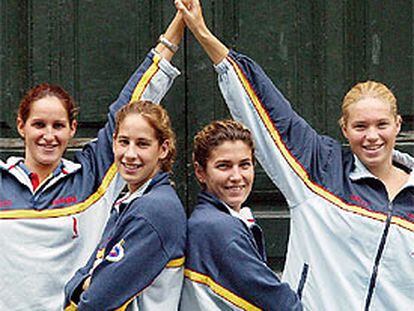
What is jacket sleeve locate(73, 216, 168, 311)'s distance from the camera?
220 centimetres

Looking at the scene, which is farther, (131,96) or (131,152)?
(131,96)

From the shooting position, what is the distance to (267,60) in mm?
3361

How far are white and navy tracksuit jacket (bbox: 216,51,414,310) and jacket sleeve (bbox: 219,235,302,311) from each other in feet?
1.30

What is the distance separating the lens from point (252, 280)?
225cm

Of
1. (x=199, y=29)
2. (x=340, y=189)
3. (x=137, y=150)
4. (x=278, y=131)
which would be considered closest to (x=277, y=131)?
(x=278, y=131)

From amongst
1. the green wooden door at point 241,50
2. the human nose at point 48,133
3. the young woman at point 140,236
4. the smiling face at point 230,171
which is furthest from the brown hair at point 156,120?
the green wooden door at point 241,50

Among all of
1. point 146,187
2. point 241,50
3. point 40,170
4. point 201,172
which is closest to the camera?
point 146,187

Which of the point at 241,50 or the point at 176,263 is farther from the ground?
the point at 241,50

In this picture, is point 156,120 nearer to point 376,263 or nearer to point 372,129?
point 372,129

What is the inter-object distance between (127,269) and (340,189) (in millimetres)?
747

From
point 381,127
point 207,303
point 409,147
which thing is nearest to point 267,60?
point 409,147

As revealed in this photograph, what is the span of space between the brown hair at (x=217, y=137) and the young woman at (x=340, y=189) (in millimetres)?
218

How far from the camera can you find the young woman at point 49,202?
2.61 meters

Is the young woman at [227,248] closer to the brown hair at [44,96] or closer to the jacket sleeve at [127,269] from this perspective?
the jacket sleeve at [127,269]
